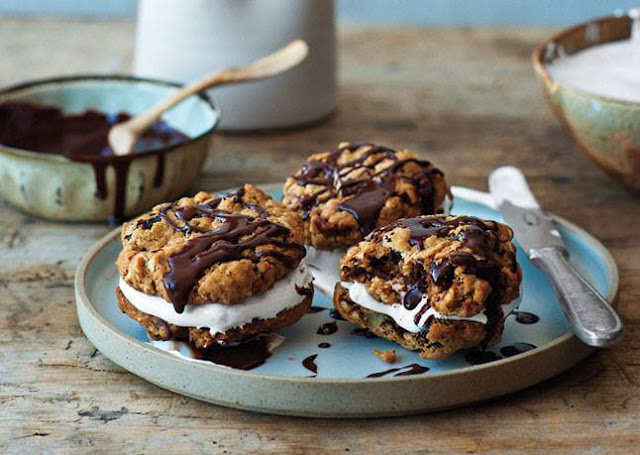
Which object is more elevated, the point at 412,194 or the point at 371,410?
the point at 412,194

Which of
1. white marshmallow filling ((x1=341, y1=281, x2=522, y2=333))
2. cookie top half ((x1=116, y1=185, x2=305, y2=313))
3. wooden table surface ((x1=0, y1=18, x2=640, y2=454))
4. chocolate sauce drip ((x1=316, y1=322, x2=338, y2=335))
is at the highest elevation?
cookie top half ((x1=116, y1=185, x2=305, y2=313))

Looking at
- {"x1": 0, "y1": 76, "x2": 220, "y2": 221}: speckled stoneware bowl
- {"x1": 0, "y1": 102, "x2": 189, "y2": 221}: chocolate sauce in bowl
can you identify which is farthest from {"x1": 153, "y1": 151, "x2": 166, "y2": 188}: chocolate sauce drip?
{"x1": 0, "y1": 102, "x2": 189, "y2": 221}: chocolate sauce in bowl

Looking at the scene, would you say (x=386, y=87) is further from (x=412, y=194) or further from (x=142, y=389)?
(x=142, y=389)

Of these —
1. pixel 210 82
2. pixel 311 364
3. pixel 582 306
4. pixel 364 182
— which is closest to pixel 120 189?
pixel 210 82

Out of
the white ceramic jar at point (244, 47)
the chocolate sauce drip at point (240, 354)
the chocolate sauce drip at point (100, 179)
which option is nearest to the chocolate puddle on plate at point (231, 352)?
the chocolate sauce drip at point (240, 354)

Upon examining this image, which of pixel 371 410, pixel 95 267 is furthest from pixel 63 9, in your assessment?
pixel 371 410

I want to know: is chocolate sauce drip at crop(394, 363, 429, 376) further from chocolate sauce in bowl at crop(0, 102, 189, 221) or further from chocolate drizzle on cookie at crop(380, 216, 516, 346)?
chocolate sauce in bowl at crop(0, 102, 189, 221)
